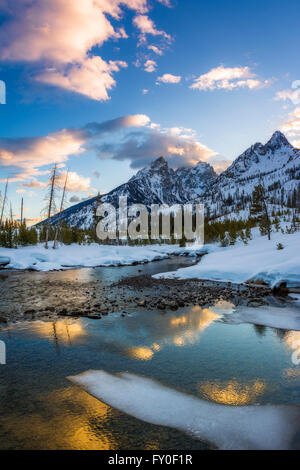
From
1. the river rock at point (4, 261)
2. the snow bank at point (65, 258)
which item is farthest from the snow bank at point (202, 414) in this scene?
the river rock at point (4, 261)

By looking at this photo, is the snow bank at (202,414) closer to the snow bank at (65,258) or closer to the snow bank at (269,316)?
the snow bank at (269,316)

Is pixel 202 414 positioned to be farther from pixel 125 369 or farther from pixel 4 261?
pixel 4 261

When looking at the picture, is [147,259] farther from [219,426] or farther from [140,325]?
[219,426]

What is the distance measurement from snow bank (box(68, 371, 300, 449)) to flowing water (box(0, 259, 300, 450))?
24cm

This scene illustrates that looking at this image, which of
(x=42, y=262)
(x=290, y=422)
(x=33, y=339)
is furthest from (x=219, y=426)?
(x=42, y=262)

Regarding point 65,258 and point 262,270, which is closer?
point 262,270

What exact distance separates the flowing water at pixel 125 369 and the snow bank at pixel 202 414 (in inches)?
9.4

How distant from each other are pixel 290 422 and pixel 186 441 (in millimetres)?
2324

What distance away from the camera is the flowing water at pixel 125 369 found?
4.73 metres

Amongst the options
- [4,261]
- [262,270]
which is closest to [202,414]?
[262,270]

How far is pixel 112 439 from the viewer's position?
4.58 meters

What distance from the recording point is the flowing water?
4734mm

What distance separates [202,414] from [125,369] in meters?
2.82

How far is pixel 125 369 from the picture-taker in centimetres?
739
